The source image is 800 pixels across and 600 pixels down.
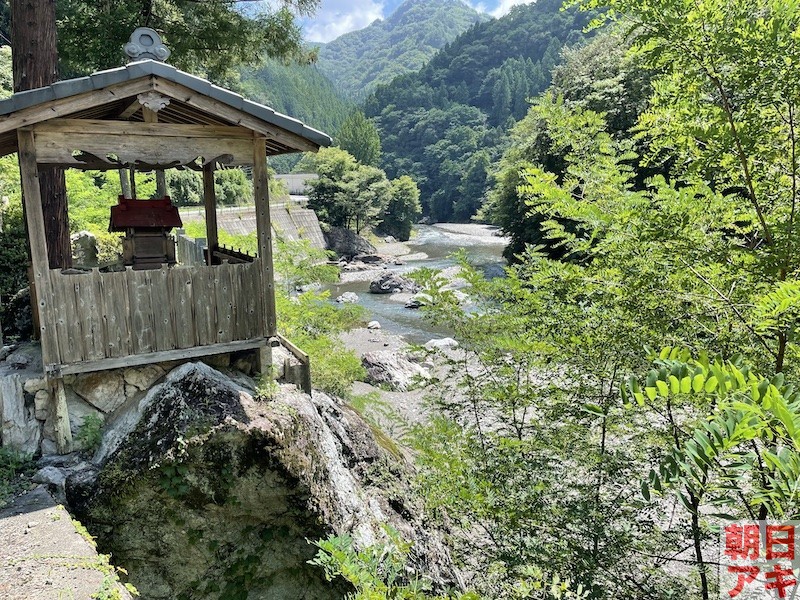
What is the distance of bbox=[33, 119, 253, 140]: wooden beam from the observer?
5219mm

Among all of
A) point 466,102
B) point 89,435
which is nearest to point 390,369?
point 89,435

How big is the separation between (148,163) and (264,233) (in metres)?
1.41

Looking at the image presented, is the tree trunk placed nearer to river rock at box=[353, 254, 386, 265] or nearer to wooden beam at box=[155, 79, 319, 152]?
wooden beam at box=[155, 79, 319, 152]

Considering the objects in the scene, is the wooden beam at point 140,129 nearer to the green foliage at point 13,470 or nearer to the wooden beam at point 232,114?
the wooden beam at point 232,114

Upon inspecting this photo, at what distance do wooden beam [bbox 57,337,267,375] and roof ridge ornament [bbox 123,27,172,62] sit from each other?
2.99 m

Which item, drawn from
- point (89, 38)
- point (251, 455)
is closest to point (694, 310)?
point (251, 455)

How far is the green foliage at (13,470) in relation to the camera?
4973 mm

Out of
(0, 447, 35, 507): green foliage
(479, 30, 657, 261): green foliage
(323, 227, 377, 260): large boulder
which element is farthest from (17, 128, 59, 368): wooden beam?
(323, 227, 377, 260): large boulder

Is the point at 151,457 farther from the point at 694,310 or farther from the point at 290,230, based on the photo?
the point at 290,230

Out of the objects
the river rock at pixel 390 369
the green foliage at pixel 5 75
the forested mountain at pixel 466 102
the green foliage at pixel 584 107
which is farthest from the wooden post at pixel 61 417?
the forested mountain at pixel 466 102

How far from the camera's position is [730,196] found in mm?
3633

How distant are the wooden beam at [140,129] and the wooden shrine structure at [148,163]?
0.03ft

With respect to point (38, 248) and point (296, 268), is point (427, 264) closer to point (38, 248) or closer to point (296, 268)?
point (296, 268)

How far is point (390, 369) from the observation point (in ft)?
51.5
